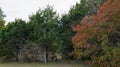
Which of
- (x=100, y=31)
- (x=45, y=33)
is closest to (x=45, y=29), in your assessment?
(x=45, y=33)

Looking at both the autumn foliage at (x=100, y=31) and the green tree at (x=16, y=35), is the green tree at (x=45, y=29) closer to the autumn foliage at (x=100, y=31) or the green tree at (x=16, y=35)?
the green tree at (x=16, y=35)

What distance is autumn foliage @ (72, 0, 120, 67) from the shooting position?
17.0 m

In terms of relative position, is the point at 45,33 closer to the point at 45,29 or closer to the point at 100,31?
the point at 45,29

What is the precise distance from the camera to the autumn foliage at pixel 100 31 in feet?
55.8

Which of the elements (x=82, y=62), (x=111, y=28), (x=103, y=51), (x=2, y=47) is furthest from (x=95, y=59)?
(x=2, y=47)

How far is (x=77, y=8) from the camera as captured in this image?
2709cm

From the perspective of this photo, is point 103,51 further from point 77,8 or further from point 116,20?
point 77,8

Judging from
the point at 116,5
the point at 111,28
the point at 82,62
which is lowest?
the point at 82,62

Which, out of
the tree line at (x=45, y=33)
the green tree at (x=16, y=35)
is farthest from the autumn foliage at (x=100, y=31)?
the green tree at (x=16, y=35)

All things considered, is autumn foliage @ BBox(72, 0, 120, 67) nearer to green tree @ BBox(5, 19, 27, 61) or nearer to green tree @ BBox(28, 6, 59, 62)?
green tree @ BBox(28, 6, 59, 62)

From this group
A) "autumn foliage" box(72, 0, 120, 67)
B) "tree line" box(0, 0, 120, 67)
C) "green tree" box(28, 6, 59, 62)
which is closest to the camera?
"autumn foliage" box(72, 0, 120, 67)

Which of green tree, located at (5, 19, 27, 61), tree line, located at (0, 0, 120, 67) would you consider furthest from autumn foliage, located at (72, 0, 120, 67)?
green tree, located at (5, 19, 27, 61)

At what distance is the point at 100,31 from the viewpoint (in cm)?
1719

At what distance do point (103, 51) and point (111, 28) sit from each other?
1.62 metres
